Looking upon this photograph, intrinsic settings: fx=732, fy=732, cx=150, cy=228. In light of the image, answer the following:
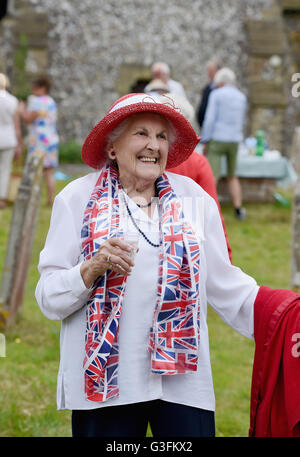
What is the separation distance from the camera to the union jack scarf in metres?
2.33

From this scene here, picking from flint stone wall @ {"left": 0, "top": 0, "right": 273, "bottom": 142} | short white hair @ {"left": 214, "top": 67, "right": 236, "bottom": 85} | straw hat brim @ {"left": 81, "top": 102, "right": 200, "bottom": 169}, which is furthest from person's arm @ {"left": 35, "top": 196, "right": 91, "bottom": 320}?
flint stone wall @ {"left": 0, "top": 0, "right": 273, "bottom": 142}

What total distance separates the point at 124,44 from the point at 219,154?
7.63m

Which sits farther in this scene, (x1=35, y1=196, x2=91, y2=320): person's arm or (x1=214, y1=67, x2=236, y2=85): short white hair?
(x1=214, y1=67, x2=236, y2=85): short white hair

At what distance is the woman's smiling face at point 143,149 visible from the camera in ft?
8.10

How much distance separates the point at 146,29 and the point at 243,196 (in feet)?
21.7

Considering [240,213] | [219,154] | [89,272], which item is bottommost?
[89,272]

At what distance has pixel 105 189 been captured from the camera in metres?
2.46

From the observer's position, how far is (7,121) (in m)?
9.52

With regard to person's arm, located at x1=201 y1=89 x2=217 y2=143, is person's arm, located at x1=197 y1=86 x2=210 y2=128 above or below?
above

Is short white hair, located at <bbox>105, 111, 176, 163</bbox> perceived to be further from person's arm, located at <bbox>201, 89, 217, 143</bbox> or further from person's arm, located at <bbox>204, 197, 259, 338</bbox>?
person's arm, located at <bbox>201, 89, 217, 143</bbox>

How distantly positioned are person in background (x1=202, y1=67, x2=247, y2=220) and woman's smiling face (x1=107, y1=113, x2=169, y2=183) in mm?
7323

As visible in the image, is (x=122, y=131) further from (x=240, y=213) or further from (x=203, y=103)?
(x=203, y=103)

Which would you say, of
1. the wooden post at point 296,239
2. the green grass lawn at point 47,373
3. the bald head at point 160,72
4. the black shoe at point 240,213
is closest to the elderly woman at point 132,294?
the green grass lawn at point 47,373

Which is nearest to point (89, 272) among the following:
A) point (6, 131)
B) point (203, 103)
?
point (6, 131)
